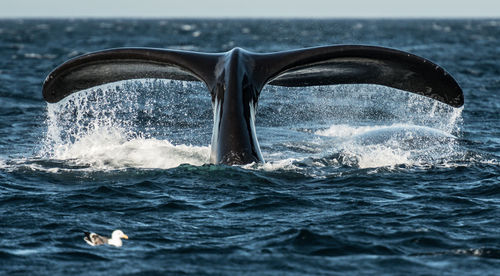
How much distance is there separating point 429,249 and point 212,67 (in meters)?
4.43

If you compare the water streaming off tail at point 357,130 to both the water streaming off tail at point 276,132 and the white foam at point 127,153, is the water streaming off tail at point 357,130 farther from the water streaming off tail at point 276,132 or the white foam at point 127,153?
the white foam at point 127,153

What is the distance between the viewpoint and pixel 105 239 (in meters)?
8.29

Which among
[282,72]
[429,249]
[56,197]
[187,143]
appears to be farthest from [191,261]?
[187,143]

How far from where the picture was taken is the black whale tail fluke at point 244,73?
1070cm

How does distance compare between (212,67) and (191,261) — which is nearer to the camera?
(191,261)

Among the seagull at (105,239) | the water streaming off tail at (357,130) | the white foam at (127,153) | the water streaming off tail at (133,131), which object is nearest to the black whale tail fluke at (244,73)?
the water streaming off tail at (133,131)

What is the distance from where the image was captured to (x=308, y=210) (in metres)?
9.48

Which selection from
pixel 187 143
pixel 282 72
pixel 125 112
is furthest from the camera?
pixel 125 112

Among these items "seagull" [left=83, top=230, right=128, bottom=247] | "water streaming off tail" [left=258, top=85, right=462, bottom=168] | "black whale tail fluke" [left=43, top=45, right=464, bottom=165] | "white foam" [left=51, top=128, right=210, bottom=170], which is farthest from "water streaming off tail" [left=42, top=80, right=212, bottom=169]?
"seagull" [left=83, top=230, right=128, bottom=247]

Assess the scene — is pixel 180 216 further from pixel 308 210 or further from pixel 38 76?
pixel 38 76

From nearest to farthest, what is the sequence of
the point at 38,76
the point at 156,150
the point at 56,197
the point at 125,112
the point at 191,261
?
the point at 191,261, the point at 56,197, the point at 156,150, the point at 125,112, the point at 38,76

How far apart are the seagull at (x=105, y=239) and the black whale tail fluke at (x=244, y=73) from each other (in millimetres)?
2614

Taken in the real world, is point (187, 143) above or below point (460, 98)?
below

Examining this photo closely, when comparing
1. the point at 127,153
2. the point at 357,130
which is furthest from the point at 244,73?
the point at 357,130
